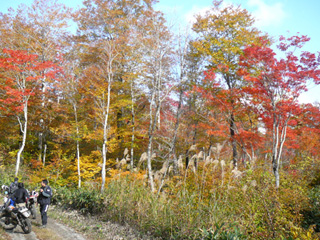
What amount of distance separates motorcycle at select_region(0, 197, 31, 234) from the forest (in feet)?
7.59

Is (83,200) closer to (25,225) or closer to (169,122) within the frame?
(25,225)

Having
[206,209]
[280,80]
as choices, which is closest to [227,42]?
[280,80]

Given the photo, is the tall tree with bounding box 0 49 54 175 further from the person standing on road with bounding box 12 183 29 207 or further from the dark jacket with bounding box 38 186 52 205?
the dark jacket with bounding box 38 186 52 205

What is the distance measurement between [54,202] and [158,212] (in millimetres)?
7317

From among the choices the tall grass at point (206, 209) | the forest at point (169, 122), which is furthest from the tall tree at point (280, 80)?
the tall grass at point (206, 209)

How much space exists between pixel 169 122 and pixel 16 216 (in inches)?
410

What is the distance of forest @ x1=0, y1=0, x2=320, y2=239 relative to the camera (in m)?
5.48

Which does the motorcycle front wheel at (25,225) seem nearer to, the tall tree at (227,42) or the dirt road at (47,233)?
the dirt road at (47,233)

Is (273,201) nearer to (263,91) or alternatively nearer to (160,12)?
(263,91)

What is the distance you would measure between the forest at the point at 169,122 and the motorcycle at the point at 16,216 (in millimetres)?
2312

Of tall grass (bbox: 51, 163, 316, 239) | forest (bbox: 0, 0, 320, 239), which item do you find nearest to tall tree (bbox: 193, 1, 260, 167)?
forest (bbox: 0, 0, 320, 239)

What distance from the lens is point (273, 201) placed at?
433 cm

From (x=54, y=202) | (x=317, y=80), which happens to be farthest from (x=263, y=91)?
(x=54, y=202)

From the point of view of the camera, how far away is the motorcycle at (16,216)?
19.8 feet
